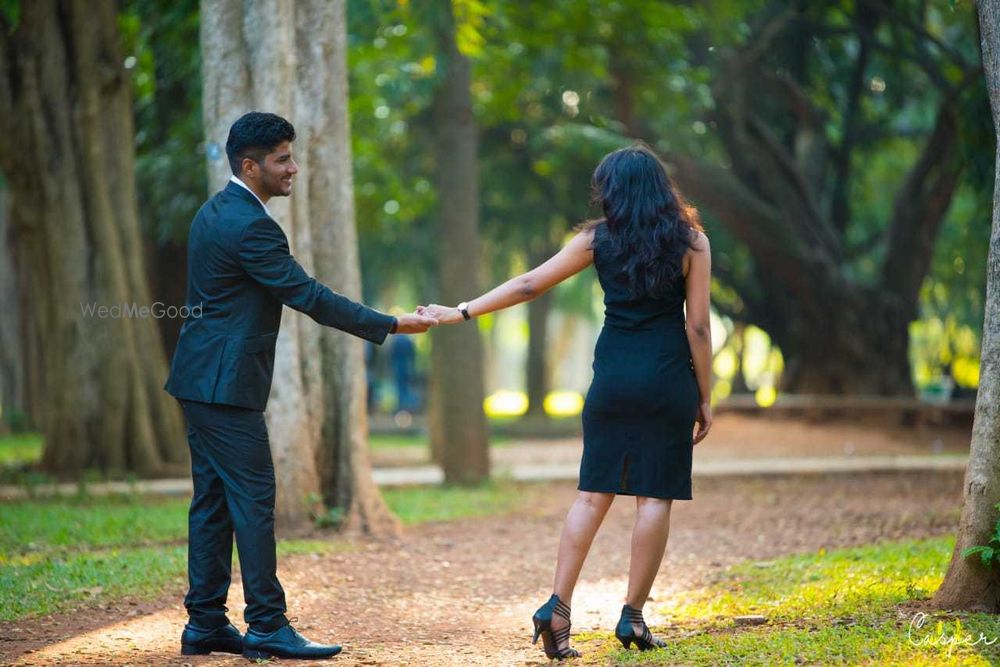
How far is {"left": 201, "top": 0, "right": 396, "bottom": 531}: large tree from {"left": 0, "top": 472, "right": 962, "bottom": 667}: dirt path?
696mm

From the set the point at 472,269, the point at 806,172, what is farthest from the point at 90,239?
Result: the point at 806,172

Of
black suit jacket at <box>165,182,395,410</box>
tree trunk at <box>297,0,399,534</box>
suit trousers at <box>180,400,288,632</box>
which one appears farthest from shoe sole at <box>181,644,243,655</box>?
tree trunk at <box>297,0,399,534</box>

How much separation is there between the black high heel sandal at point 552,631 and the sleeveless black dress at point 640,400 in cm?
54

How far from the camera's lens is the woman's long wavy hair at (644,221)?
18.2 feet

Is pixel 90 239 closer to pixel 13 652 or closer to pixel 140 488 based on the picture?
pixel 140 488

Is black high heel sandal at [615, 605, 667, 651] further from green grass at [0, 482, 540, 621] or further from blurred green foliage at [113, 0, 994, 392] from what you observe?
blurred green foliage at [113, 0, 994, 392]

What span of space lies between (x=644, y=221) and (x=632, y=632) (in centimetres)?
186

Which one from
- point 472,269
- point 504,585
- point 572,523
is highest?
point 472,269

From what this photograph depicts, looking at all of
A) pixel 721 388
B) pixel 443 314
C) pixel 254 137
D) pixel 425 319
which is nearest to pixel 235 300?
pixel 254 137

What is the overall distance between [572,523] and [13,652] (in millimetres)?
2669

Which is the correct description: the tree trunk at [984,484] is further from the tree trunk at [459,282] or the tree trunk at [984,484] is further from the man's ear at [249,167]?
the tree trunk at [459,282]

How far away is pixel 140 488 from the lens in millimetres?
12703

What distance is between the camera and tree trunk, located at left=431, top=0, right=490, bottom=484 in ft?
44.8

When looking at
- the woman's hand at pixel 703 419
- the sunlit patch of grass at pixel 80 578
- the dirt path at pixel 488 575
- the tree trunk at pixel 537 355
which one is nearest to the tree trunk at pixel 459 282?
the dirt path at pixel 488 575
